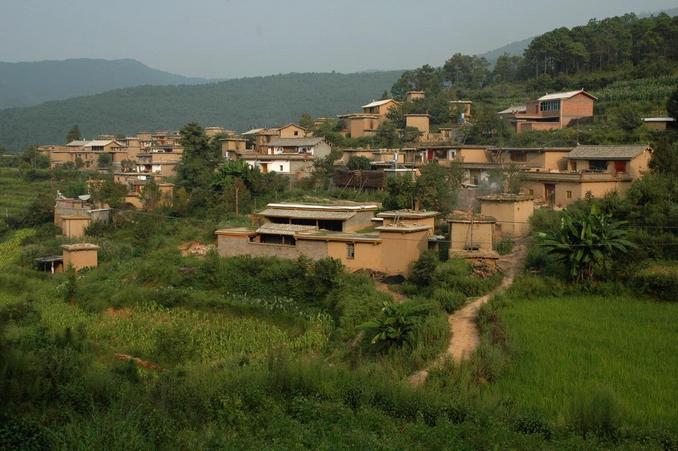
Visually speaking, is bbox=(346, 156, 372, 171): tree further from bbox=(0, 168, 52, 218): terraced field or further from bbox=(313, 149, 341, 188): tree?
bbox=(0, 168, 52, 218): terraced field

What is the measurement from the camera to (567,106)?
37625 mm

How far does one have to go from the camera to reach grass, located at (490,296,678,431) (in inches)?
466

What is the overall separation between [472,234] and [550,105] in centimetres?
2081

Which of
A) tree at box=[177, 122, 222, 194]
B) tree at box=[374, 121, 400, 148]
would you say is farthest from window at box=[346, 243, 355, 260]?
tree at box=[374, 121, 400, 148]

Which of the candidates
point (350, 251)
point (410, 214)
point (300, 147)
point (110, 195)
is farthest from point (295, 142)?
point (350, 251)

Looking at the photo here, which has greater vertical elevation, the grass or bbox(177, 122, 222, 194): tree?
bbox(177, 122, 222, 194): tree

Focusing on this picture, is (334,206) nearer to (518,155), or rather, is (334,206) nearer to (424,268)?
(424,268)

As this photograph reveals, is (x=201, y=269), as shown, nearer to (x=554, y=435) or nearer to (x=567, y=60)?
(x=554, y=435)

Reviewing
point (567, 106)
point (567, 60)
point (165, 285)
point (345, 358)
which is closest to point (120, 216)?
point (165, 285)

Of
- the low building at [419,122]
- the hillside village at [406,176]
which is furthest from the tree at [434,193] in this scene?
the low building at [419,122]

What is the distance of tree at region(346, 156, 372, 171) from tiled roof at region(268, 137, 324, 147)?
5.93 m

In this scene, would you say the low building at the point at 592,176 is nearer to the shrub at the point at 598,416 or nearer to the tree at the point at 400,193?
the tree at the point at 400,193

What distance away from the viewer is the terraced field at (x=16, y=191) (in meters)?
41.0

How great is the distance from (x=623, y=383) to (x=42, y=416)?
968cm
